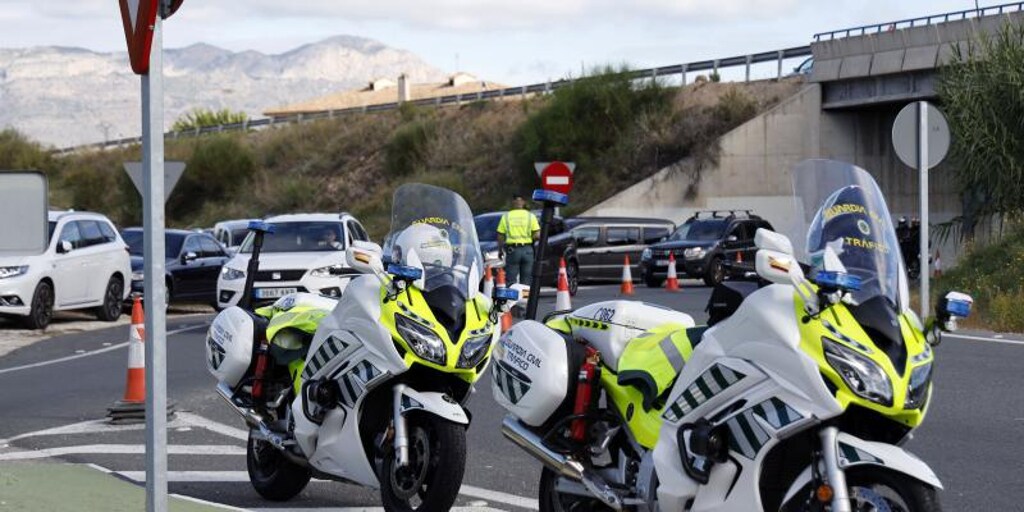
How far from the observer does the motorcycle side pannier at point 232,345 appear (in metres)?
9.43

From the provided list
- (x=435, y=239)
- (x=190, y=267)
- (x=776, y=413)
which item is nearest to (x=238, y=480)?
(x=435, y=239)

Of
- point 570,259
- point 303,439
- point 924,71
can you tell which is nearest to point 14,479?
point 303,439

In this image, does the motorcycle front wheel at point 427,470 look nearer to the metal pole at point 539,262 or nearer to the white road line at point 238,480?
the metal pole at point 539,262

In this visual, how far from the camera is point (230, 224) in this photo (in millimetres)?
36531

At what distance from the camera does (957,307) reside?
598 centimetres

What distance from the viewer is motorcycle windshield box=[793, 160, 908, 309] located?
240 inches

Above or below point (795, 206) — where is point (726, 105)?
above

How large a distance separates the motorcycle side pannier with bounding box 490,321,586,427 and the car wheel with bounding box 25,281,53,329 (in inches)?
690

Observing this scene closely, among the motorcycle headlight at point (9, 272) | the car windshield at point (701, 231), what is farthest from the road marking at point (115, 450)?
the car windshield at point (701, 231)

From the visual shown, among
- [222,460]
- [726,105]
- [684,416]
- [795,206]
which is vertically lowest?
[222,460]

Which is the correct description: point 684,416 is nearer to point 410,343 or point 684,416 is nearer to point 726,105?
point 410,343

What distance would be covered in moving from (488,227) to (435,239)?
83.1 ft

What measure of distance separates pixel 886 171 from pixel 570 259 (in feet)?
67.5

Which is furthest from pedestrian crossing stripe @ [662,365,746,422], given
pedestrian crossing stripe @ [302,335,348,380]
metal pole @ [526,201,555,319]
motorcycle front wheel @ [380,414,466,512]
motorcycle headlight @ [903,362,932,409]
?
pedestrian crossing stripe @ [302,335,348,380]
